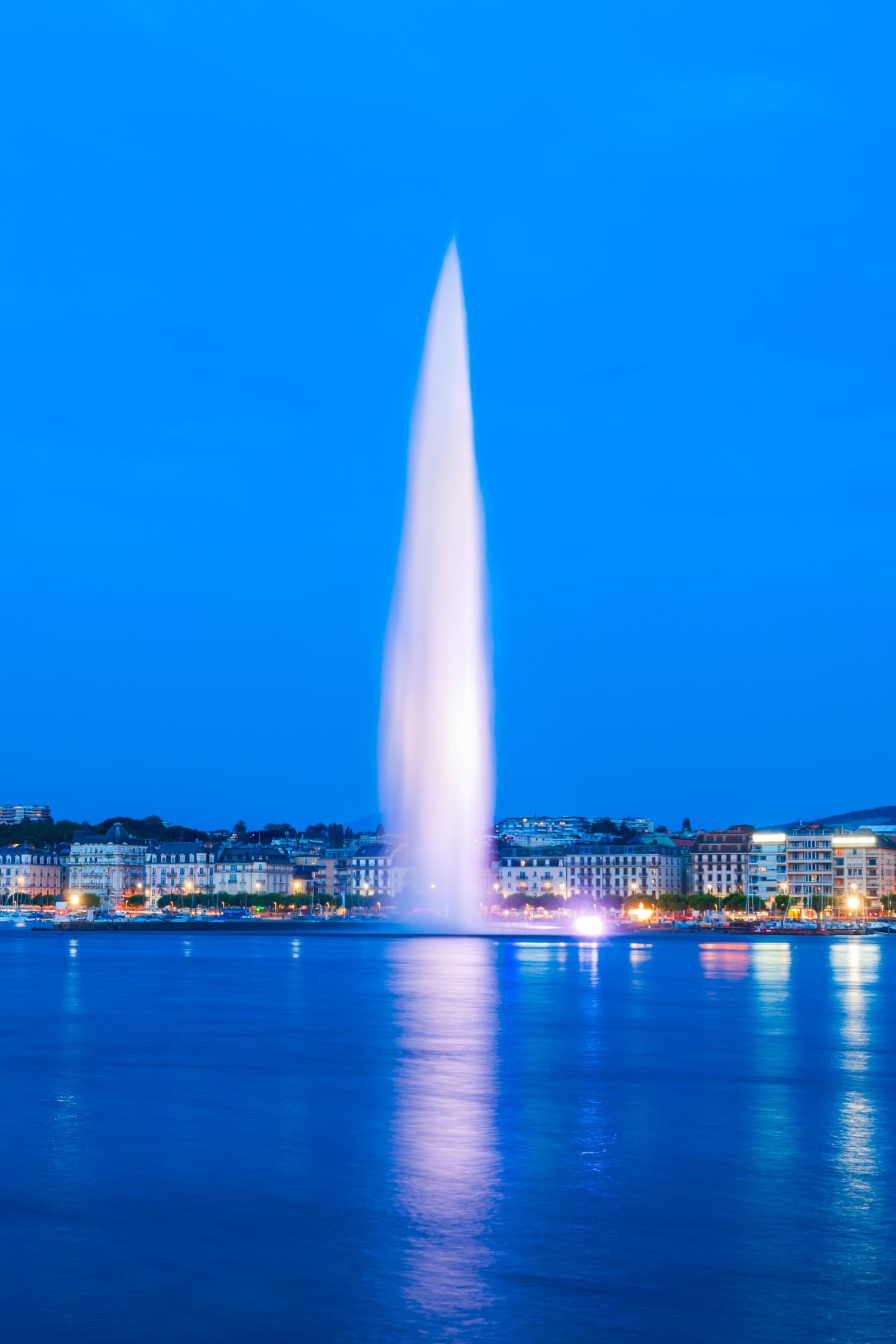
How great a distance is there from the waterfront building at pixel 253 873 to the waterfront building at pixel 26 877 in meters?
21.7

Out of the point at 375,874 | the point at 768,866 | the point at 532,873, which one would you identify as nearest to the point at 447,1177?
the point at 768,866

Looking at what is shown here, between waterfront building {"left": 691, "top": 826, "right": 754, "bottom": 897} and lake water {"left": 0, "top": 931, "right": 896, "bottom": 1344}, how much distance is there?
429 ft

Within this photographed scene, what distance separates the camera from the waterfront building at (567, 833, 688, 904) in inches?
6806

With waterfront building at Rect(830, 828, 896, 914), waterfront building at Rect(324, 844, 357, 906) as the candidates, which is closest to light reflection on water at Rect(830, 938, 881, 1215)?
waterfront building at Rect(830, 828, 896, 914)

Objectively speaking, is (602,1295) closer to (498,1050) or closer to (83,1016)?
(498,1050)

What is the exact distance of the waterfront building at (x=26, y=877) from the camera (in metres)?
191

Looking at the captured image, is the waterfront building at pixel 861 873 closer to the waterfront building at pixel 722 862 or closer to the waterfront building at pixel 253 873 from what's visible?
the waterfront building at pixel 722 862

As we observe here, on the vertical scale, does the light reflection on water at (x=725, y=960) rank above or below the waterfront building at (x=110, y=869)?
below

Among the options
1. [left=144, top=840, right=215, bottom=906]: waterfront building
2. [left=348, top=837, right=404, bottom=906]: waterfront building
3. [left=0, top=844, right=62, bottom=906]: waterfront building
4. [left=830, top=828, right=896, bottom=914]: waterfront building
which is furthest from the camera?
[left=0, top=844, right=62, bottom=906]: waterfront building

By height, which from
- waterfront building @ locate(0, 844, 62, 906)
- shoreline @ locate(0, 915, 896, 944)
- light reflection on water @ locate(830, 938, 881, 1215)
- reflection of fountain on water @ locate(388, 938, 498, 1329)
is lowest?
shoreline @ locate(0, 915, 896, 944)

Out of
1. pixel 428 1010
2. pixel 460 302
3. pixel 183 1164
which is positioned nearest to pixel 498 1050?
pixel 428 1010

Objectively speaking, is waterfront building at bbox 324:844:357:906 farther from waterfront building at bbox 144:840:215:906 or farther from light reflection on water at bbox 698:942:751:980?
light reflection on water at bbox 698:942:751:980

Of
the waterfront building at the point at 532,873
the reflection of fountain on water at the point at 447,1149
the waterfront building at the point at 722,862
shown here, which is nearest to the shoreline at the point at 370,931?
the waterfront building at the point at 532,873

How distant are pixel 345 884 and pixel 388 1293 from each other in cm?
17903
